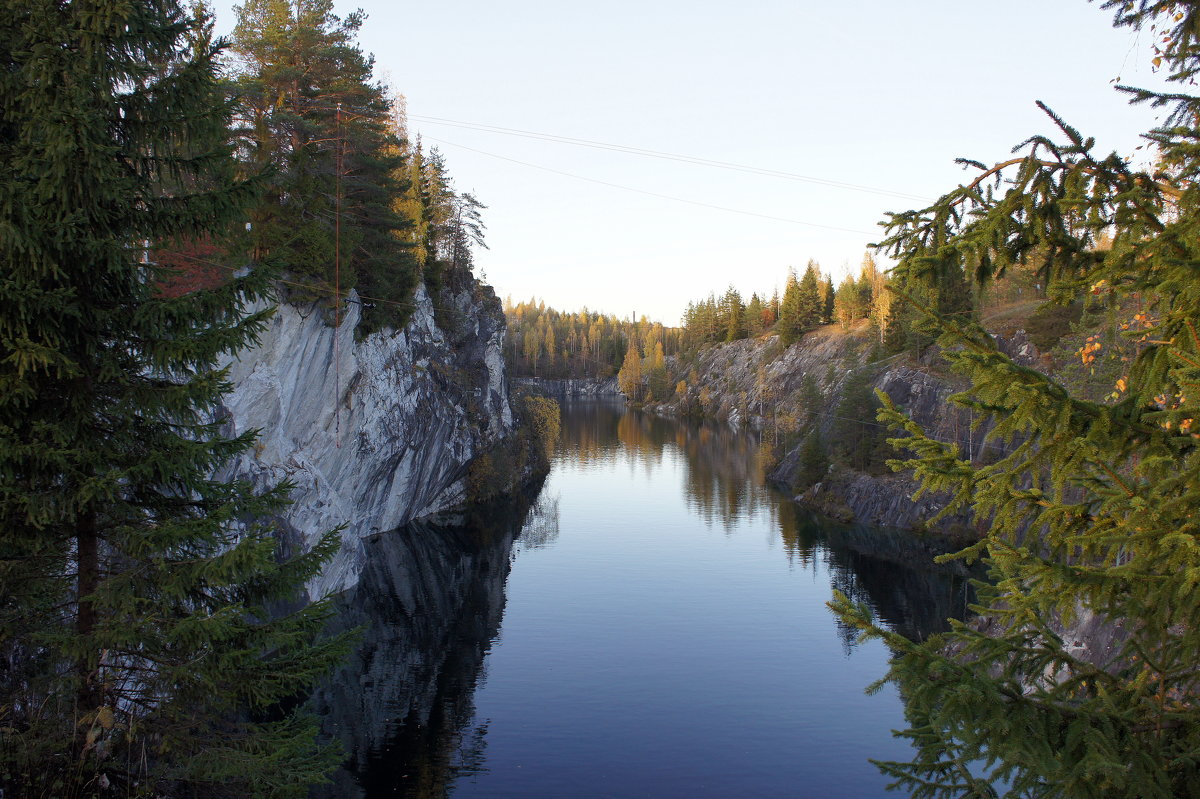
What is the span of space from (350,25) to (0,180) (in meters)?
36.8

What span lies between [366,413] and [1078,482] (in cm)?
4010

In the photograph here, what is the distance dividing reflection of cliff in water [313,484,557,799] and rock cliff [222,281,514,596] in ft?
9.02

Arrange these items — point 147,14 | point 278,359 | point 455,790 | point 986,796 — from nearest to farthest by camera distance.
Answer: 1. point 986,796
2. point 147,14
3. point 455,790
4. point 278,359

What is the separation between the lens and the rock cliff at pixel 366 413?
30344 millimetres

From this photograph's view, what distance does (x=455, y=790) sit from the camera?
2188cm

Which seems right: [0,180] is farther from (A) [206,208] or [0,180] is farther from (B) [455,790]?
(B) [455,790]

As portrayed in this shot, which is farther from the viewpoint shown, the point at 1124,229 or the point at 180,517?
the point at 180,517

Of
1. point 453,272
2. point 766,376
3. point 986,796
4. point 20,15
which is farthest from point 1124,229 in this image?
point 766,376

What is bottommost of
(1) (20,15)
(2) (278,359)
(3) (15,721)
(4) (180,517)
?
(3) (15,721)

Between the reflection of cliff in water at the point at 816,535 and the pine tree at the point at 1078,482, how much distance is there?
10394 mm

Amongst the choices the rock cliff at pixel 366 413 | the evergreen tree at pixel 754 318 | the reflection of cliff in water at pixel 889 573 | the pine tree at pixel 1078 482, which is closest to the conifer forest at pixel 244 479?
the pine tree at pixel 1078 482

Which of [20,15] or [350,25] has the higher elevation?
[350,25]

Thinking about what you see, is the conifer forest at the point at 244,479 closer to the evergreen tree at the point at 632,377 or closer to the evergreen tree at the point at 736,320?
the evergreen tree at the point at 736,320

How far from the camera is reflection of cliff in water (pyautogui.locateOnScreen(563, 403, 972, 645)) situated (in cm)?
3812
